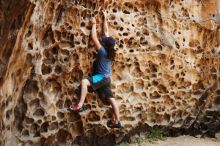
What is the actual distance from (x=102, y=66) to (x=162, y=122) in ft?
5.29

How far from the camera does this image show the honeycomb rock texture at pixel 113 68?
5227 mm

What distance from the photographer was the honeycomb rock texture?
5.23 m

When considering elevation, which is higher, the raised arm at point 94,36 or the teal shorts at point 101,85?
the raised arm at point 94,36

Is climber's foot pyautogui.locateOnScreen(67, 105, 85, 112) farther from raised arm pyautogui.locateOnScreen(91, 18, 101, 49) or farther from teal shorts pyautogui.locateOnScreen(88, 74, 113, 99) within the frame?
raised arm pyautogui.locateOnScreen(91, 18, 101, 49)

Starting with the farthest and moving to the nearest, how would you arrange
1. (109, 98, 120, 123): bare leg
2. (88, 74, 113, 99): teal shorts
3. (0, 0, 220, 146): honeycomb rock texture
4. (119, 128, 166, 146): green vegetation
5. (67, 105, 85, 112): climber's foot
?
(119, 128, 166, 146): green vegetation < (109, 98, 120, 123): bare leg < (88, 74, 113, 99): teal shorts < (67, 105, 85, 112): climber's foot < (0, 0, 220, 146): honeycomb rock texture

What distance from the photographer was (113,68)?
6410mm

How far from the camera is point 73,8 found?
579 cm

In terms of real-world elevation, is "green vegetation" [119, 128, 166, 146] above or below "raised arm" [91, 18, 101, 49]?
below

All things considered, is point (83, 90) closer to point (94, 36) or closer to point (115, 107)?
point (115, 107)

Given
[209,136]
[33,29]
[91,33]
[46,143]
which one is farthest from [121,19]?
[209,136]

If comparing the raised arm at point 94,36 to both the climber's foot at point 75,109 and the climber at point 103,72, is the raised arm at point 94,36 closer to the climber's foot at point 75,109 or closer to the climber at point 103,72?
the climber at point 103,72

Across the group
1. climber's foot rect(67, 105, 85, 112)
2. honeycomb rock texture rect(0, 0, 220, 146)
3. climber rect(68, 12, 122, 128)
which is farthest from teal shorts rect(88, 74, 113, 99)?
climber's foot rect(67, 105, 85, 112)

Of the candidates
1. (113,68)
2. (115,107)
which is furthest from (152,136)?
(113,68)

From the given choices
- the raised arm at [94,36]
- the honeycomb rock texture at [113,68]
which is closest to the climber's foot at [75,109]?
the honeycomb rock texture at [113,68]
